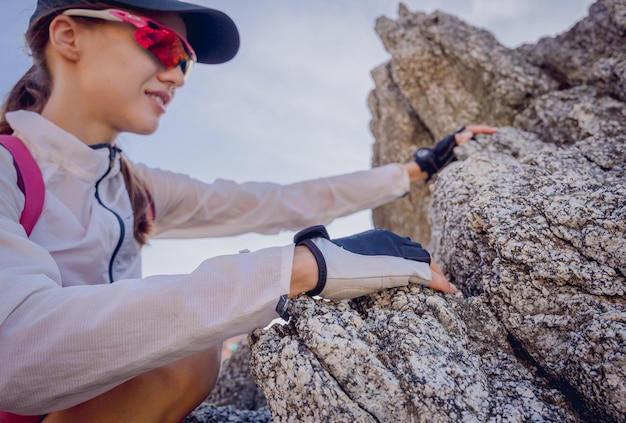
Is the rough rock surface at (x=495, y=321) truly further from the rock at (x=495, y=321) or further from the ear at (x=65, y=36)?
the ear at (x=65, y=36)

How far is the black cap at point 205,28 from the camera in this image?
12.8 ft

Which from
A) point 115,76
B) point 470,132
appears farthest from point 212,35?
point 470,132

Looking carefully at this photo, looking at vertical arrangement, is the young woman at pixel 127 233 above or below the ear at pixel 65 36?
below

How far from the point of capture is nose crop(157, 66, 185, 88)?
4.09m

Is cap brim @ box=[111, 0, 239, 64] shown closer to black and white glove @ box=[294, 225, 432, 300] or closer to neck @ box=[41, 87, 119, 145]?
neck @ box=[41, 87, 119, 145]

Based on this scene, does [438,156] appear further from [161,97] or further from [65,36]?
[65,36]

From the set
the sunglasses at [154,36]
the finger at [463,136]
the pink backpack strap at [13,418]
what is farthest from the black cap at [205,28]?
the pink backpack strap at [13,418]

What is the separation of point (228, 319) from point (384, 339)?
836 mm

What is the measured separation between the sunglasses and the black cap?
0.13m

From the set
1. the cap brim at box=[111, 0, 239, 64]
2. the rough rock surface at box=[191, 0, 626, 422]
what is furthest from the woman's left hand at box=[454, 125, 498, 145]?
the cap brim at box=[111, 0, 239, 64]

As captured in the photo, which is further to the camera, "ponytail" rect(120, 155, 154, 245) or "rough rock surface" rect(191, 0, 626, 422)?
"ponytail" rect(120, 155, 154, 245)

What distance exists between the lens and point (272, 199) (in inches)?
195

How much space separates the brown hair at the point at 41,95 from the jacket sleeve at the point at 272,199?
0.54m

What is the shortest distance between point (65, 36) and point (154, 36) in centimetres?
78
